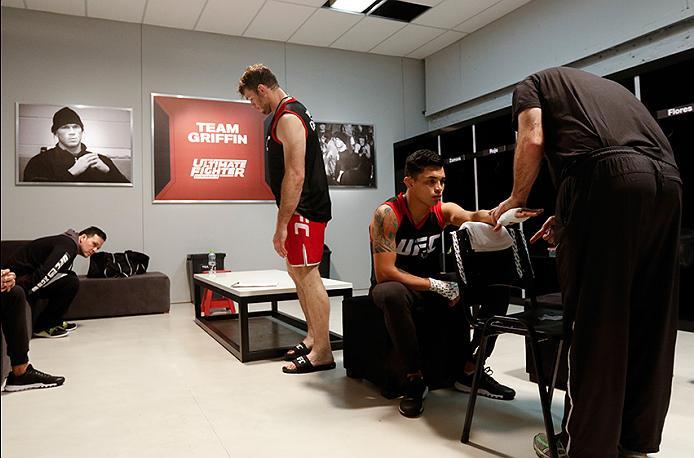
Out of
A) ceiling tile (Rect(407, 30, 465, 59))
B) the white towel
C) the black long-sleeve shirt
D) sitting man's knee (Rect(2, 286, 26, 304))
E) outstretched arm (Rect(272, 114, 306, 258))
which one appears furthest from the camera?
ceiling tile (Rect(407, 30, 465, 59))

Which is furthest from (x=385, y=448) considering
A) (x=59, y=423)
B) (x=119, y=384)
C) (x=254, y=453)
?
(x=119, y=384)

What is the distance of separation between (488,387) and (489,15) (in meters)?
4.92

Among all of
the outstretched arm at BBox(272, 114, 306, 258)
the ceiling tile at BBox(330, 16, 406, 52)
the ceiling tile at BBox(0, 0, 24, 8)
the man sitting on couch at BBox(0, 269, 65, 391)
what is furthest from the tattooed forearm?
the ceiling tile at BBox(0, 0, 24, 8)

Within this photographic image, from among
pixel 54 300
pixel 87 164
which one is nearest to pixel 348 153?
pixel 87 164

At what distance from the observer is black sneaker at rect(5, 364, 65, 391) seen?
8.94 ft

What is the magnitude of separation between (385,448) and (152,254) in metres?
4.82

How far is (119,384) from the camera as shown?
111 inches

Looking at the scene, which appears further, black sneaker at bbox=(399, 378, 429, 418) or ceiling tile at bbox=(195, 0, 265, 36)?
ceiling tile at bbox=(195, 0, 265, 36)

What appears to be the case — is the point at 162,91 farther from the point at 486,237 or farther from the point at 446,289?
the point at 486,237

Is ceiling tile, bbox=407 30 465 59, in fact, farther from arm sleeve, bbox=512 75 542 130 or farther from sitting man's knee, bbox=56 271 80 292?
arm sleeve, bbox=512 75 542 130

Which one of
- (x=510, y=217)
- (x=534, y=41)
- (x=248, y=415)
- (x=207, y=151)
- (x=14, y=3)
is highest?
(x=14, y=3)

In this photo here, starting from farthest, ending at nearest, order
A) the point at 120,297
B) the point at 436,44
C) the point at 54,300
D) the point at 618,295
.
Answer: the point at 436,44 < the point at 120,297 < the point at 54,300 < the point at 618,295

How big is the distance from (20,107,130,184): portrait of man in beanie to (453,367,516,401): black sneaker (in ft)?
15.8

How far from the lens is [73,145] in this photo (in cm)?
582
